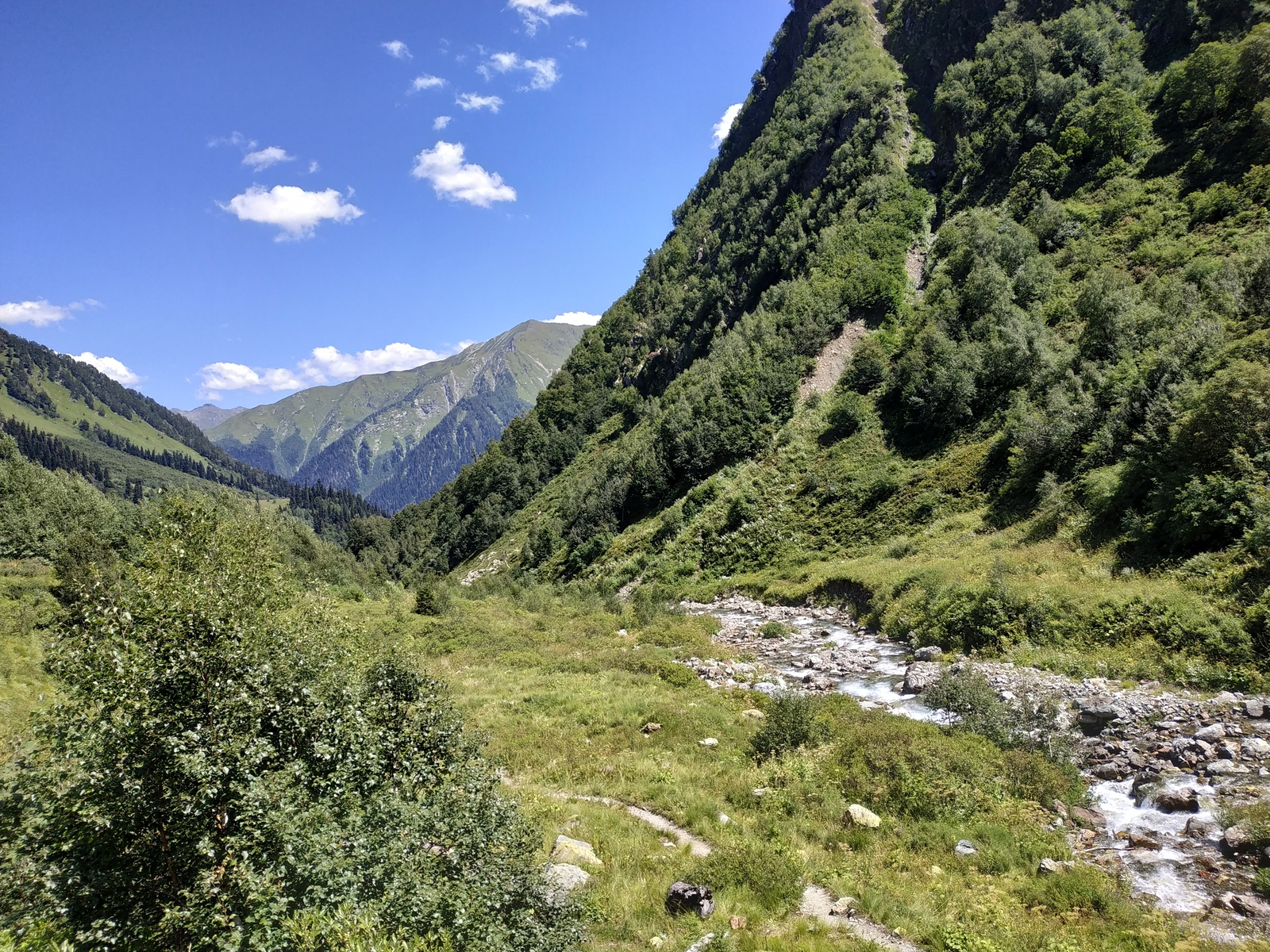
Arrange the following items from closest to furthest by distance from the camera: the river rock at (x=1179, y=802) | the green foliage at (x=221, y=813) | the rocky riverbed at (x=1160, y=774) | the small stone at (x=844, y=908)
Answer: the green foliage at (x=221, y=813), the rocky riverbed at (x=1160, y=774), the small stone at (x=844, y=908), the river rock at (x=1179, y=802)

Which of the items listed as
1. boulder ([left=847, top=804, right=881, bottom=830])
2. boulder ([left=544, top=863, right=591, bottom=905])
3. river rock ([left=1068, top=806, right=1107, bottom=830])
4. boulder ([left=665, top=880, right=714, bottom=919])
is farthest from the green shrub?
river rock ([left=1068, top=806, right=1107, bottom=830])

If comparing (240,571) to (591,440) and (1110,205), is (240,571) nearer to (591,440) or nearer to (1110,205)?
(1110,205)

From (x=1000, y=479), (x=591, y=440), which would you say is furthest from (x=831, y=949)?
(x=591, y=440)

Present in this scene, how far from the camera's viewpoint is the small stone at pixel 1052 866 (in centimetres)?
Answer: 1063

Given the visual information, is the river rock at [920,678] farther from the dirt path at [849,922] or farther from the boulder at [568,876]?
the boulder at [568,876]

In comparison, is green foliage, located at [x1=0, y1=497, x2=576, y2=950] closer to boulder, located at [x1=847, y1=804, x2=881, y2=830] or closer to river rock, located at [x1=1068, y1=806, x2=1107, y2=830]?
boulder, located at [x1=847, y1=804, x2=881, y2=830]

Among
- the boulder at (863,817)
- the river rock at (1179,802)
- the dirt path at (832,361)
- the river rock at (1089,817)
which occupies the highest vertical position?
the dirt path at (832,361)

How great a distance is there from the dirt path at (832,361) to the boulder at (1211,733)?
49.3 metres

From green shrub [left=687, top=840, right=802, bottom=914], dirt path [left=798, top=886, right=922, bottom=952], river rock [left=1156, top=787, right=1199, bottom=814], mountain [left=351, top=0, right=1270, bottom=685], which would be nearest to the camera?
dirt path [left=798, top=886, right=922, bottom=952]

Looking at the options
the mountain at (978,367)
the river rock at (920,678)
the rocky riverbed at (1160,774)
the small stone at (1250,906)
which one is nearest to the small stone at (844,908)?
the rocky riverbed at (1160,774)

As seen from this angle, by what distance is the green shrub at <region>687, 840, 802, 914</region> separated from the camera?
10750mm

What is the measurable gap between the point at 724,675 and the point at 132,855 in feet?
72.2

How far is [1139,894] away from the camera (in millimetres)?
9711

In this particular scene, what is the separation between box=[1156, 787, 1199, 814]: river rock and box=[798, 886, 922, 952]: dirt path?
6.73 metres
